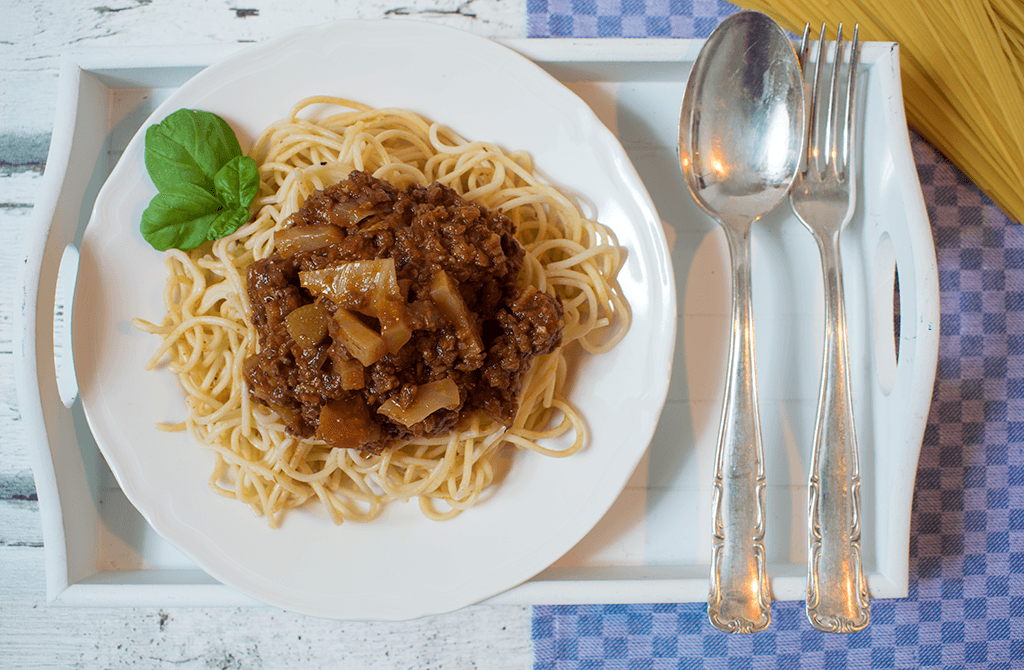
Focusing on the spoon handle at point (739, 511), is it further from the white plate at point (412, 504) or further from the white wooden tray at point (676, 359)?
the white plate at point (412, 504)

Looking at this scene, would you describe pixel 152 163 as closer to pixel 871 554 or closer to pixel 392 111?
pixel 392 111

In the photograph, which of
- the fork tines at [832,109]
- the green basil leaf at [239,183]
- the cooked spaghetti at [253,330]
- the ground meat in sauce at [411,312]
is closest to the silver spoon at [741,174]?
the fork tines at [832,109]

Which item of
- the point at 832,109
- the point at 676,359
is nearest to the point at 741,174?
the point at 832,109

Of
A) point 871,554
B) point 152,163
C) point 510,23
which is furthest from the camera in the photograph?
point 510,23

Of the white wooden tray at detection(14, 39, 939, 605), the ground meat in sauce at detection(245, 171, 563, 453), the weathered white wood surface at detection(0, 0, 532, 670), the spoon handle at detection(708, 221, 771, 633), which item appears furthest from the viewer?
the weathered white wood surface at detection(0, 0, 532, 670)

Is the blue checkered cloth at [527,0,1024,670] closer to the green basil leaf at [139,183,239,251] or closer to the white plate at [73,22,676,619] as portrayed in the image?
the white plate at [73,22,676,619]

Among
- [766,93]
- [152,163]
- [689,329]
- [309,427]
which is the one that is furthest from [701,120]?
[152,163]

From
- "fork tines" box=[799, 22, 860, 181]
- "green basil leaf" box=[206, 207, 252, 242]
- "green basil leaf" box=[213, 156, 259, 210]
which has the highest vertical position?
"fork tines" box=[799, 22, 860, 181]

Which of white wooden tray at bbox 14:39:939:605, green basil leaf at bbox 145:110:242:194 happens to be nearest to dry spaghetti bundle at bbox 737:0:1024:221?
white wooden tray at bbox 14:39:939:605
